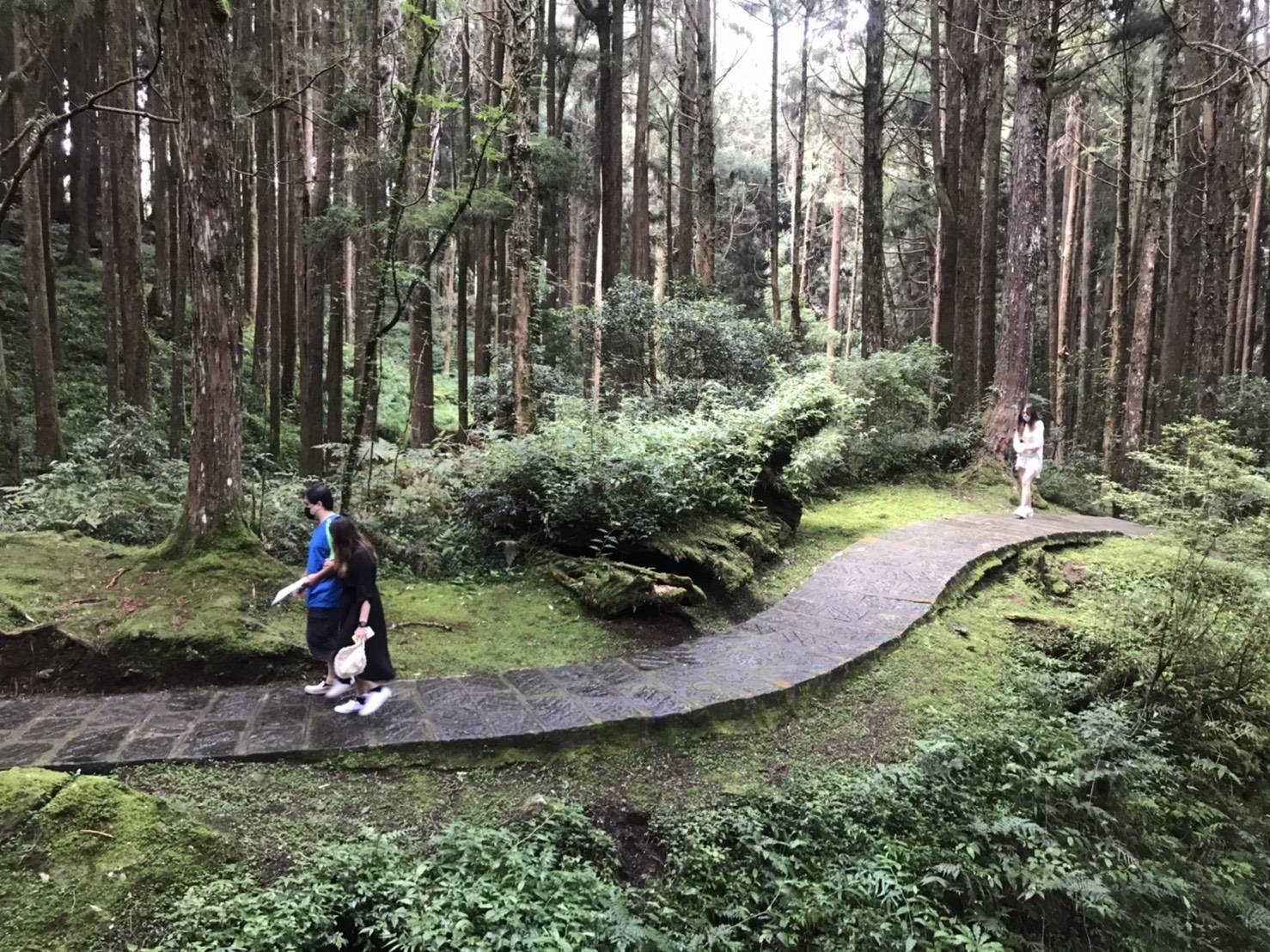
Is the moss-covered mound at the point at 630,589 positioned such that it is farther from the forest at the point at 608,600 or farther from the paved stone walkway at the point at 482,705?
the paved stone walkway at the point at 482,705

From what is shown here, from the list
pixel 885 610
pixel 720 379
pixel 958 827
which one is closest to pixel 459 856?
pixel 958 827

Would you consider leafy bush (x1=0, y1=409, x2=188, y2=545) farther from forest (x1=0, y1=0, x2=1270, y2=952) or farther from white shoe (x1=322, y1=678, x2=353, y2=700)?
white shoe (x1=322, y1=678, x2=353, y2=700)

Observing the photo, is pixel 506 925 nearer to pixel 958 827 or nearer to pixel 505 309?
pixel 958 827

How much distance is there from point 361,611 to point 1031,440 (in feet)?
32.9

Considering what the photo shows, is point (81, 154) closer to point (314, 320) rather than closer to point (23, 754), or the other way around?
point (314, 320)

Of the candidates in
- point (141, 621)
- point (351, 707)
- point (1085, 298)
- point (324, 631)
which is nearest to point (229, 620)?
point (141, 621)

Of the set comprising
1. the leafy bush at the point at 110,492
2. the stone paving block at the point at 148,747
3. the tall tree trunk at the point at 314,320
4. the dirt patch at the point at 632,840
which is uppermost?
the tall tree trunk at the point at 314,320

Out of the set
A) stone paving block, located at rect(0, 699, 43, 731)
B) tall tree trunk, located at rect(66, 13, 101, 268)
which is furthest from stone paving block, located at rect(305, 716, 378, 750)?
tall tree trunk, located at rect(66, 13, 101, 268)

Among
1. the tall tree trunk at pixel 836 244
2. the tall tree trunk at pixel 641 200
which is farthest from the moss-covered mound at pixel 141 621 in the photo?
the tall tree trunk at pixel 836 244

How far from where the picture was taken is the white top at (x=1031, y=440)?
11156 millimetres

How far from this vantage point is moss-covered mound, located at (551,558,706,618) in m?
6.59

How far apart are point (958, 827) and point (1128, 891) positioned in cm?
95

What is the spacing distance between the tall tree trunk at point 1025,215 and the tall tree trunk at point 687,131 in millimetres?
7199

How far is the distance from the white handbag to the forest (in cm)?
31
